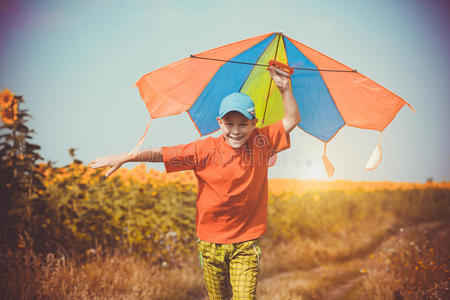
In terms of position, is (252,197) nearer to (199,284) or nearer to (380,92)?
(380,92)

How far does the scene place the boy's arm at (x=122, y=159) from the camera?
8.21ft

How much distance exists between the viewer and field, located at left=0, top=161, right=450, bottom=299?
380cm

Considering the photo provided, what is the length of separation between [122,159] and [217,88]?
1147 millimetres

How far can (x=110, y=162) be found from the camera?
252 cm

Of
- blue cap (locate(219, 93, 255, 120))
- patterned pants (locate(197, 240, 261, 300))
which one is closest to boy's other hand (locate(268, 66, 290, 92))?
blue cap (locate(219, 93, 255, 120))

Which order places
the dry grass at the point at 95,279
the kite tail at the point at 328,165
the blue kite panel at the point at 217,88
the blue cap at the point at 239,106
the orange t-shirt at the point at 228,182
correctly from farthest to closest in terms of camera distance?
the dry grass at the point at 95,279
the kite tail at the point at 328,165
the blue kite panel at the point at 217,88
the orange t-shirt at the point at 228,182
the blue cap at the point at 239,106

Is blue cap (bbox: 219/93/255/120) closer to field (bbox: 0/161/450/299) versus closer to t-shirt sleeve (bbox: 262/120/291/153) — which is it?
t-shirt sleeve (bbox: 262/120/291/153)

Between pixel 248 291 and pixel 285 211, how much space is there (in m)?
4.93

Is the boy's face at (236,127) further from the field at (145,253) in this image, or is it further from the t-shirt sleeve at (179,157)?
the field at (145,253)

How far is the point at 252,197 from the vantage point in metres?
2.63

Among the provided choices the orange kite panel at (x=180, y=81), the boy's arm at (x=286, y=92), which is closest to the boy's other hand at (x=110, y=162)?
the orange kite panel at (x=180, y=81)

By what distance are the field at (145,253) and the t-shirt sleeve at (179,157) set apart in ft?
6.45

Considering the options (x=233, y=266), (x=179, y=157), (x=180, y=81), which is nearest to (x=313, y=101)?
(x=180, y=81)

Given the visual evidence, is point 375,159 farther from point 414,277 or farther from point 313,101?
point 414,277
